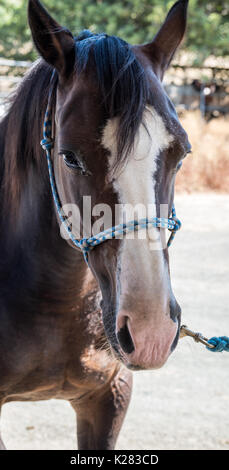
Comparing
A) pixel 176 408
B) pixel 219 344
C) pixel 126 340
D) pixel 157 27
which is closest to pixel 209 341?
pixel 219 344

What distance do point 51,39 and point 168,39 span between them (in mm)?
400

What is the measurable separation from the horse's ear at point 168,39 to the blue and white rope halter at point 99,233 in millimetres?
357

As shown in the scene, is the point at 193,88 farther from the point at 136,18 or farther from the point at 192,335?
the point at 192,335

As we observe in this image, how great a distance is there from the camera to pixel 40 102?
1.89 meters

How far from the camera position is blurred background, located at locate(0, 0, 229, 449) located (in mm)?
3369

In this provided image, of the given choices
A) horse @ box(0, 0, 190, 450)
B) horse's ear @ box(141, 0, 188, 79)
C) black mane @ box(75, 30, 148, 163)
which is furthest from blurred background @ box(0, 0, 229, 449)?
black mane @ box(75, 30, 148, 163)

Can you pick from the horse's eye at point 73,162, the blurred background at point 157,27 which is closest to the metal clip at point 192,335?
the horse's eye at point 73,162

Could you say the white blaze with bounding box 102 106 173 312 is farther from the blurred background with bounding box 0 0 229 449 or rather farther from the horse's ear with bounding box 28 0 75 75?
the blurred background with bounding box 0 0 229 449

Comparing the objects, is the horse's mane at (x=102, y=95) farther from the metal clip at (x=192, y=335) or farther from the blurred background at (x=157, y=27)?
the blurred background at (x=157, y=27)

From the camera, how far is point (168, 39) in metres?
1.81

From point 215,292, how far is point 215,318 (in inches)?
29.5

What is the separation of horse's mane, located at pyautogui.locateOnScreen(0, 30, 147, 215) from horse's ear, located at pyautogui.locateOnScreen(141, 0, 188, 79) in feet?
0.40
